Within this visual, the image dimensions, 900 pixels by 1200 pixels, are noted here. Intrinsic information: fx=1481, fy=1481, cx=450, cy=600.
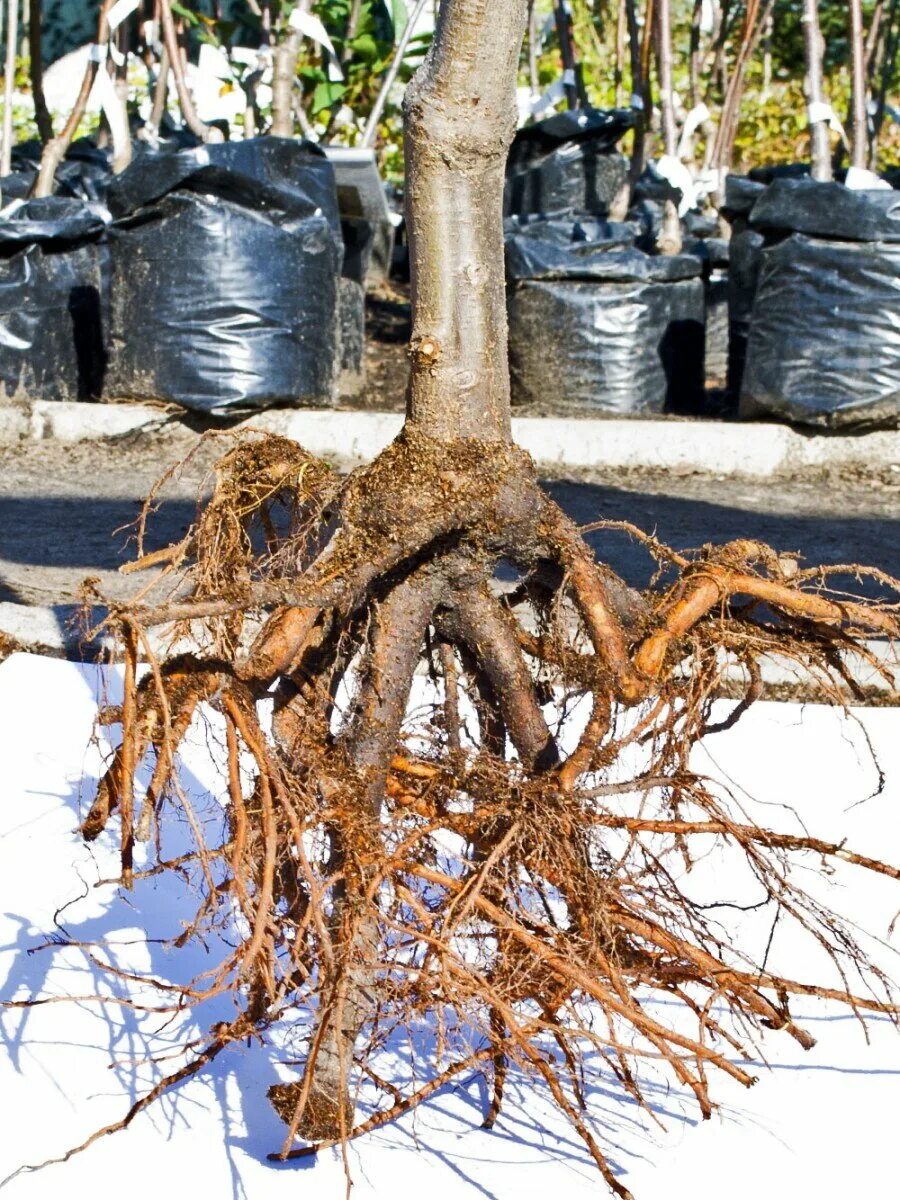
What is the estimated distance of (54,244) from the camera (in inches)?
230

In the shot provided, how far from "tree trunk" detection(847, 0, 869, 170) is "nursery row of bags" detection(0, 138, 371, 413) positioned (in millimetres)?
2070

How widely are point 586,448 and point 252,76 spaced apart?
261 centimetres

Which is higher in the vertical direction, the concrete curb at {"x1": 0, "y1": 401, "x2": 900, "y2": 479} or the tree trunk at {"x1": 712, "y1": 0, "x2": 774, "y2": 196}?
the tree trunk at {"x1": 712, "y1": 0, "x2": 774, "y2": 196}

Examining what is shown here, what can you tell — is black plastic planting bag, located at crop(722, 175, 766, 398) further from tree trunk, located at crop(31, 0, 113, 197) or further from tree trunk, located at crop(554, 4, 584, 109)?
tree trunk, located at crop(31, 0, 113, 197)

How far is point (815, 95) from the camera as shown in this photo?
5.80m

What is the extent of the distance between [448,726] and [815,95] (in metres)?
4.63

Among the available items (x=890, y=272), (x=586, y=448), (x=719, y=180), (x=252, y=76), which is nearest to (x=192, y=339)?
(x=586, y=448)

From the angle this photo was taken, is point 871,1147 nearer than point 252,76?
Yes

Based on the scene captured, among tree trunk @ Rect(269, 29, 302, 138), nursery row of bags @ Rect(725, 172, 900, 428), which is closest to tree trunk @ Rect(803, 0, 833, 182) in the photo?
nursery row of bags @ Rect(725, 172, 900, 428)

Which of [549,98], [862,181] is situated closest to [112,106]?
[549,98]

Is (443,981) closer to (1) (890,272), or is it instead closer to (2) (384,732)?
(2) (384,732)

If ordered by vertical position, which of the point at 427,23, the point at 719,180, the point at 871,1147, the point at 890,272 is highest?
the point at 427,23

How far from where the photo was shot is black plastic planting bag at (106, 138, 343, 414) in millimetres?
5336

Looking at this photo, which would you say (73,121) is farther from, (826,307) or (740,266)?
(826,307)
